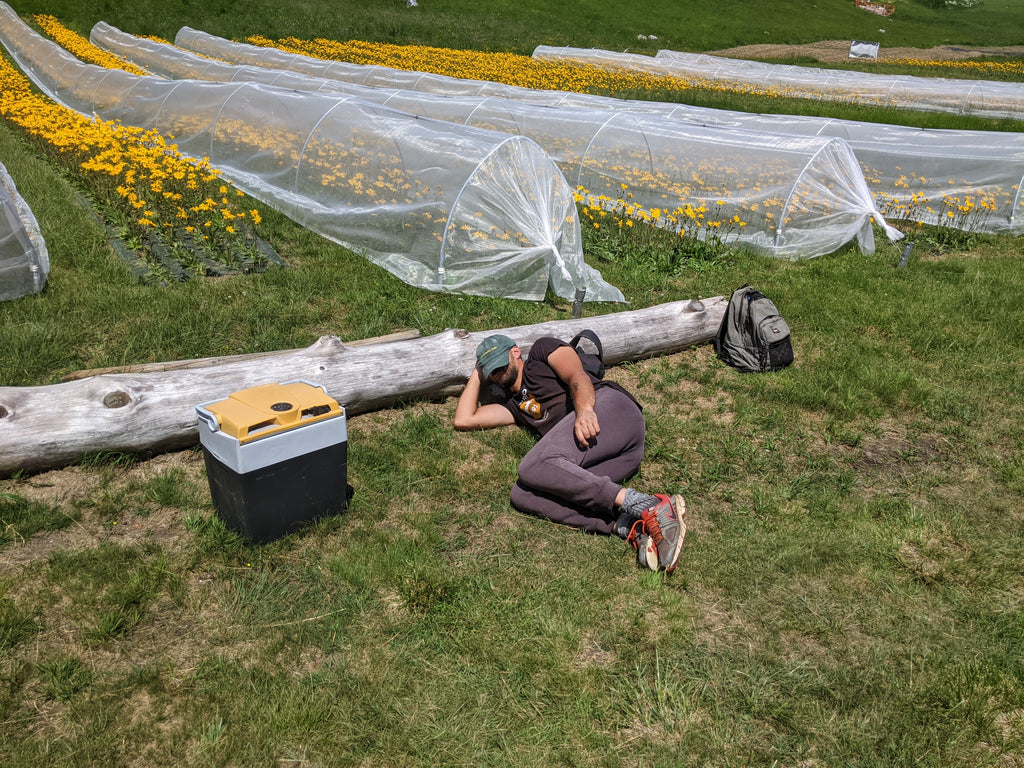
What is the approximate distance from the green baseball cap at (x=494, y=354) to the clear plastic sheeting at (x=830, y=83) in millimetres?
22391

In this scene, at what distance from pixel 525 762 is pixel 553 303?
4944mm

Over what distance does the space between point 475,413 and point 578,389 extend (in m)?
0.93

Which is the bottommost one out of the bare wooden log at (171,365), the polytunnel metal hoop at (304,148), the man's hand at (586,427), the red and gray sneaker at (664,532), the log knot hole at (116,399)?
the red and gray sneaker at (664,532)

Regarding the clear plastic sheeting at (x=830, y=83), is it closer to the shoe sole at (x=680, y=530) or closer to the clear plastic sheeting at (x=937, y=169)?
the clear plastic sheeting at (x=937, y=169)

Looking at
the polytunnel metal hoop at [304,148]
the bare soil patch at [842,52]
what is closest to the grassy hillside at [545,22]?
the bare soil patch at [842,52]

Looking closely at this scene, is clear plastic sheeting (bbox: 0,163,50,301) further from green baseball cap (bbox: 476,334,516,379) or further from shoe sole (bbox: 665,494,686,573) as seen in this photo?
shoe sole (bbox: 665,494,686,573)

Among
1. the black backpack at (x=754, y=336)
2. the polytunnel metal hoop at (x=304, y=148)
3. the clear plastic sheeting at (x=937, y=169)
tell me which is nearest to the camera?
the black backpack at (x=754, y=336)

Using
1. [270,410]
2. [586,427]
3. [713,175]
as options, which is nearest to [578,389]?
[586,427]

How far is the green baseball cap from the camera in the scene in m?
4.28

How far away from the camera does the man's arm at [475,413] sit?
184 inches

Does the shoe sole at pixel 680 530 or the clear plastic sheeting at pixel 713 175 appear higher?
the clear plastic sheeting at pixel 713 175

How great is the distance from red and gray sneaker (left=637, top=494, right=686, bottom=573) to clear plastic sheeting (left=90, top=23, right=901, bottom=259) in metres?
5.79

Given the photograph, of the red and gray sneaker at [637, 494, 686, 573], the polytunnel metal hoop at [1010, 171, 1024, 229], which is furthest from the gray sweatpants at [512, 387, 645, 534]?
the polytunnel metal hoop at [1010, 171, 1024, 229]

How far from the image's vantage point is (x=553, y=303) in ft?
23.0
